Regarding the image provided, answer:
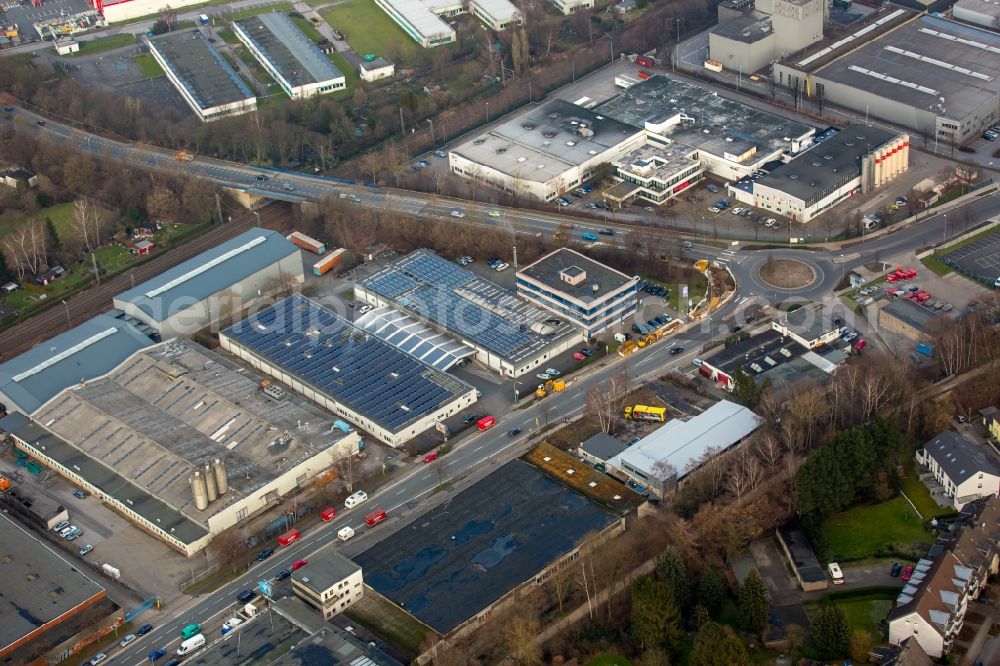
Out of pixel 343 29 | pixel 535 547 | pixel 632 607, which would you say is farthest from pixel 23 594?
pixel 343 29

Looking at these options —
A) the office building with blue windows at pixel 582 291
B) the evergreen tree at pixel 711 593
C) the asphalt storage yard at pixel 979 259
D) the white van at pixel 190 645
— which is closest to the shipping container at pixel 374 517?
the white van at pixel 190 645

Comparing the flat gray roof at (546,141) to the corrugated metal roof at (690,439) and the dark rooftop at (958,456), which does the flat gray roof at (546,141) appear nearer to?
the corrugated metal roof at (690,439)

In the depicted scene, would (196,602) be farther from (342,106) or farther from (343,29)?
(343,29)

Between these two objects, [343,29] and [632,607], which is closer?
[632,607]

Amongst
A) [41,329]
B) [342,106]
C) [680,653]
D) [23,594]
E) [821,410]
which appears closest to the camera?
[680,653]

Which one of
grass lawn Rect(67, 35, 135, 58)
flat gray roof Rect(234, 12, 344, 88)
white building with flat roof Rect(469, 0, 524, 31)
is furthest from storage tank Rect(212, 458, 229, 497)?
grass lawn Rect(67, 35, 135, 58)

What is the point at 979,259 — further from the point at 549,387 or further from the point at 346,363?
the point at 346,363
